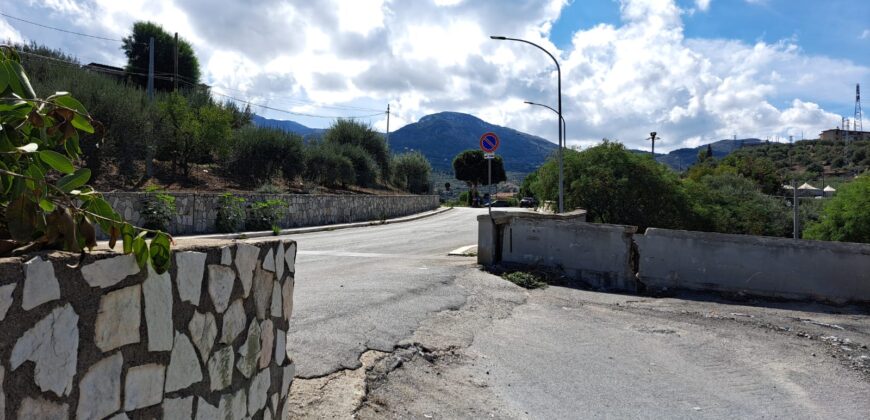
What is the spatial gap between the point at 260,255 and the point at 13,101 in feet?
5.28

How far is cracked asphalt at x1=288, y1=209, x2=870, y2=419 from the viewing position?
549 cm

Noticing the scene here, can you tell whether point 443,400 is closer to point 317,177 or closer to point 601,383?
point 601,383

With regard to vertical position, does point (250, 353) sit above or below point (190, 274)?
below

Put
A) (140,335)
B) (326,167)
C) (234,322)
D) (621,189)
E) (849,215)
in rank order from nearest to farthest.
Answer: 1. (140,335)
2. (234,322)
3. (849,215)
4. (621,189)
5. (326,167)

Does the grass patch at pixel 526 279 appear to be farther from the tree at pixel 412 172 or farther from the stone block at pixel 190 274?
the tree at pixel 412 172

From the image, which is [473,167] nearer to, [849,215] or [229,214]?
[849,215]

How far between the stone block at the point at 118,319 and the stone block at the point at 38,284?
236 mm

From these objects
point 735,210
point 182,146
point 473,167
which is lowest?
point 735,210

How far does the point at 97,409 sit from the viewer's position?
2293 mm

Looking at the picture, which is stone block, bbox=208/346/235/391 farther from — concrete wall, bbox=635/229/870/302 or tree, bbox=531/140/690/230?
tree, bbox=531/140/690/230

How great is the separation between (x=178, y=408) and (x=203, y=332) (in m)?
0.37

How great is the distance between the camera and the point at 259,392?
3678 millimetres

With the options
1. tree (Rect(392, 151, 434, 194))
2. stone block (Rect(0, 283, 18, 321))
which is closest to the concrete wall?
stone block (Rect(0, 283, 18, 321))

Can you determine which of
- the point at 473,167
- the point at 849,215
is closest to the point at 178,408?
the point at 849,215
